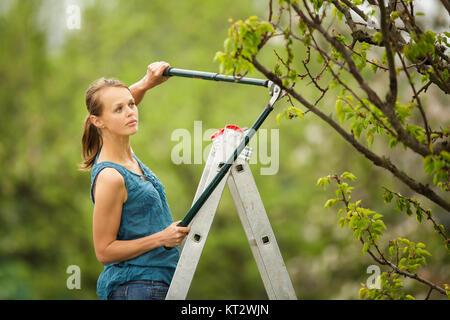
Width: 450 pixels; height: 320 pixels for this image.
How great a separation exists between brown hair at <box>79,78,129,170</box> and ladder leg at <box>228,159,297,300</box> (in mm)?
647

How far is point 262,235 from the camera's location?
7.02 feet

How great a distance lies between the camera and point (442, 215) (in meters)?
7.21

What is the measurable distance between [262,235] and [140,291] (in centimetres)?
53

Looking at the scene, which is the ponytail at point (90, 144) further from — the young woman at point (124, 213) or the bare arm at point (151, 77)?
the bare arm at point (151, 77)

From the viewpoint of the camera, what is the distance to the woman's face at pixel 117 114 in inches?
88.6

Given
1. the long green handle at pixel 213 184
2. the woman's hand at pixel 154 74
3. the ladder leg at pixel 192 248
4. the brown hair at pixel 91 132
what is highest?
the woman's hand at pixel 154 74

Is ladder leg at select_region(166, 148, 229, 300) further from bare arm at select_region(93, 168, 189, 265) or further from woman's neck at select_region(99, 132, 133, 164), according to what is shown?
woman's neck at select_region(99, 132, 133, 164)

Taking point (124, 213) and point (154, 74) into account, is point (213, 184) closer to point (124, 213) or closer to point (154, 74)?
point (124, 213)

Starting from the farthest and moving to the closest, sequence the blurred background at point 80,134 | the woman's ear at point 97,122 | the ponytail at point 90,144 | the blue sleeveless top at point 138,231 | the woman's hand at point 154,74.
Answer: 1. the blurred background at point 80,134
2. the woman's hand at point 154,74
3. the ponytail at point 90,144
4. the woman's ear at point 97,122
5. the blue sleeveless top at point 138,231

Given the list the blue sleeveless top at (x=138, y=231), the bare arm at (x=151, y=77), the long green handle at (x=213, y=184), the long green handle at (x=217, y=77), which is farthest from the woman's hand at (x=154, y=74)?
the long green handle at (x=213, y=184)

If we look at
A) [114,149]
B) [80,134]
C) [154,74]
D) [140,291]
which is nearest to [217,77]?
[154,74]

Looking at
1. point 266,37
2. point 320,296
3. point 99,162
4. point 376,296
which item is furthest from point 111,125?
point 320,296

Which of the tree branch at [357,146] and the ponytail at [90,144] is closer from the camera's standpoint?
the tree branch at [357,146]

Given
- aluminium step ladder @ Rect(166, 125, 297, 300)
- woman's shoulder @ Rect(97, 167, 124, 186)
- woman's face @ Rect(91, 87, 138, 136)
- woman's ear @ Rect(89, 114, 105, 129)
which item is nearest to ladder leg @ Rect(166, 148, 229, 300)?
aluminium step ladder @ Rect(166, 125, 297, 300)
